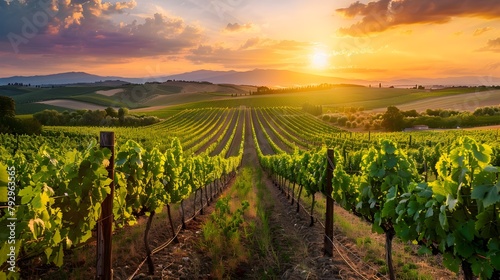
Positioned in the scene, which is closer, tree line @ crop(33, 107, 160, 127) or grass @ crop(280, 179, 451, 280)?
grass @ crop(280, 179, 451, 280)

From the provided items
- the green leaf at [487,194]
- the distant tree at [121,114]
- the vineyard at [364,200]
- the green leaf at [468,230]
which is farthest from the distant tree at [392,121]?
the green leaf at [487,194]

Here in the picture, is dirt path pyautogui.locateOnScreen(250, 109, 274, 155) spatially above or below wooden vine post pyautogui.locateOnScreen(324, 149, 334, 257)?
below

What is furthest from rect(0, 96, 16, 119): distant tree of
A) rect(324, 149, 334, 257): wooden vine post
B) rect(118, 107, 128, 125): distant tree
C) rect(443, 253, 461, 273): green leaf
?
rect(443, 253, 461, 273): green leaf

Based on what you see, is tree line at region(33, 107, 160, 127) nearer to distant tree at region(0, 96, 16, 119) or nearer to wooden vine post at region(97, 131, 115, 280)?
distant tree at region(0, 96, 16, 119)

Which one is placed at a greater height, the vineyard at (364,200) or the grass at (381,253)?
the vineyard at (364,200)

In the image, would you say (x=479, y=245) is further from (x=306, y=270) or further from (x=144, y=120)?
(x=144, y=120)

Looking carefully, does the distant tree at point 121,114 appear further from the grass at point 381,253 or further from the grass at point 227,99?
the grass at point 381,253

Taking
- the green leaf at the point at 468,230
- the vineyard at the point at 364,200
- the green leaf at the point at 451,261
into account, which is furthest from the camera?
the green leaf at the point at 451,261

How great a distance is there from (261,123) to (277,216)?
85385 mm

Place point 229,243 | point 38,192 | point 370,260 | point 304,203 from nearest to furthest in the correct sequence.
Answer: point 38,192 < point 370,260 < point 229,243 < point 304,203

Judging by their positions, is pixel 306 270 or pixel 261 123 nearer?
pixel 306 270

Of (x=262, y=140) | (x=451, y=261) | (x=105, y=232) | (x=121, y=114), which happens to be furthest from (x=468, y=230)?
(x=121, y=114)

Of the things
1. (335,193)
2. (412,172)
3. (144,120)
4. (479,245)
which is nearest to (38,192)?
(479,245)

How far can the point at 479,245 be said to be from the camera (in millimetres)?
4527
